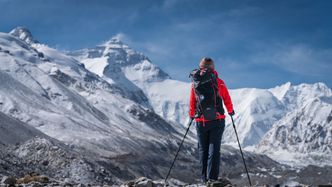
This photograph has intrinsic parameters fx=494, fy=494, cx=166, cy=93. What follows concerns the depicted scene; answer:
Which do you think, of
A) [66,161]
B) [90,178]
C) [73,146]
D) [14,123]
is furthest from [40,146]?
[73,146]

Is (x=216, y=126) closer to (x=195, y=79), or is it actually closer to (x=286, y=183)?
(x=195, y=79)

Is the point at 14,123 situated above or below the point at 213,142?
above

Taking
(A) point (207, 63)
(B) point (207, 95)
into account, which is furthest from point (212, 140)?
(A) point (207, 63)

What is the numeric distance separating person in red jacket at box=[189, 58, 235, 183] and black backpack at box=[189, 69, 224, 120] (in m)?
0.11

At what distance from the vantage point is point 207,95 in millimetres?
15148

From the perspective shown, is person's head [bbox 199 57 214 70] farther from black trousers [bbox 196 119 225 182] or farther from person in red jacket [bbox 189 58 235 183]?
black trousers [bbox 196 119 225 182]

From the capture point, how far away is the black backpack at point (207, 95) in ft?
49.1

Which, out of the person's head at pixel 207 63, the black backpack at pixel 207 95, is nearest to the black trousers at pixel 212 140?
the black backpack at pixel 207 95

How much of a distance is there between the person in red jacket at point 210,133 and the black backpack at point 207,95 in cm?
11

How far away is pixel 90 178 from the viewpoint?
246 ft

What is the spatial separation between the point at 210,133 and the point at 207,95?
1165 millimetres

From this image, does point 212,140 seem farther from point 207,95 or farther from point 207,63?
point 207,63

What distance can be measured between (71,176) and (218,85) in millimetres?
61765

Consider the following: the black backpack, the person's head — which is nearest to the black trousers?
the black backpack
